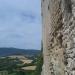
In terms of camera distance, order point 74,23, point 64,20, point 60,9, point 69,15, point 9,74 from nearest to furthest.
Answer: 1. point 74,23
2. point 69,15
3. point 64,20
4. point 60,9
5. point 9,74

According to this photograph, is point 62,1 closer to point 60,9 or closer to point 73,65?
point 60,9

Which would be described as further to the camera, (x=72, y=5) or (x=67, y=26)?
(x=67, y=26)

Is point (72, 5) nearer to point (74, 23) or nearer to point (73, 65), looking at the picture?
point (74, 23)

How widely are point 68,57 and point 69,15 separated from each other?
2.38 feet

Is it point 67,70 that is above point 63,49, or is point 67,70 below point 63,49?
below

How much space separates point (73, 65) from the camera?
454 centimetres

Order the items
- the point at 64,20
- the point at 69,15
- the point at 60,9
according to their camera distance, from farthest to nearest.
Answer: the point at 60,9 < the point at 64,20 < the point at 69,15

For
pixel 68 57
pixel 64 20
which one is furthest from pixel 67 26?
pixel 68 57

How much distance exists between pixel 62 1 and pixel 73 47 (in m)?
1.12

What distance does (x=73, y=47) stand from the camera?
457 centimetres

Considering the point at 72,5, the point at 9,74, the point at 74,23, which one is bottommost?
the point at 9,74

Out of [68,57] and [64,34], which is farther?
[64,34]

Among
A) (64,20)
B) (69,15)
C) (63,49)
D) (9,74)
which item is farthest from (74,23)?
(9,74)

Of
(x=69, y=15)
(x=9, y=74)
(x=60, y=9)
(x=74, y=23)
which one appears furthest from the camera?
(x=9, y=74)
